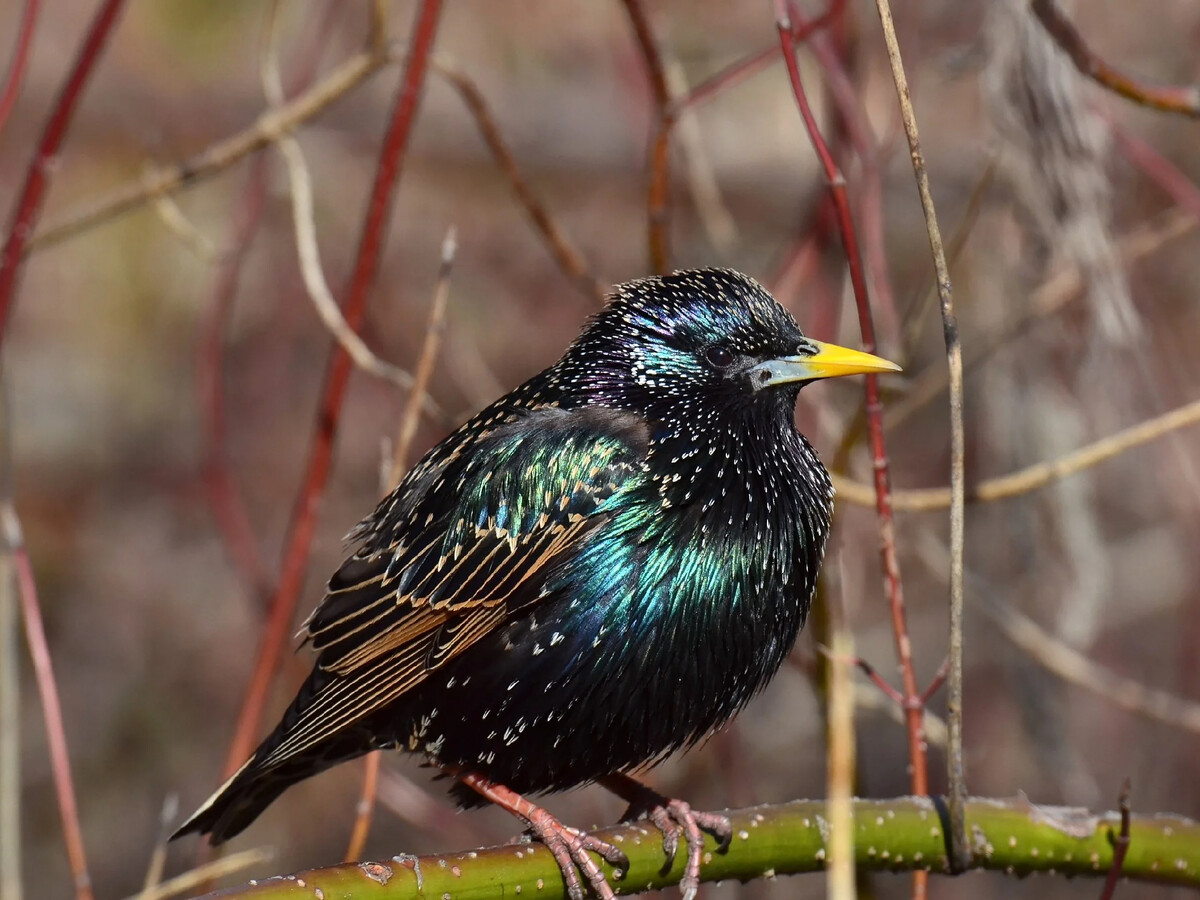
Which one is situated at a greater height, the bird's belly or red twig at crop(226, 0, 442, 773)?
red twig at crop(226, 0, 442, 773)

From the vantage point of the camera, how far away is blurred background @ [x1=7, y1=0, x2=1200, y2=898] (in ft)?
13.7

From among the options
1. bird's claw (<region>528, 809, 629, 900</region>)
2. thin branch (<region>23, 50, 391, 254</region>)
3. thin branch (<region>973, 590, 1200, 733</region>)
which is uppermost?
thin branch (<region>23, 50, 391, 254</region>)

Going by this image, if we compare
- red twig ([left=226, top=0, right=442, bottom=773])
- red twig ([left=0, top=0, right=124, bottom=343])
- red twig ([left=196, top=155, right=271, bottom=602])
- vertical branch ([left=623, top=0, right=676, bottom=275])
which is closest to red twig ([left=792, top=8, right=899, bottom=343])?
vertical branch ([left=623, top=0, right=676, bottom=275])

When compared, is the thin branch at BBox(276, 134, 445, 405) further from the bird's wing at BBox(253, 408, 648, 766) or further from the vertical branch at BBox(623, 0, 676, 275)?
the vertical branch at BBox(623, 0, 676, 275)

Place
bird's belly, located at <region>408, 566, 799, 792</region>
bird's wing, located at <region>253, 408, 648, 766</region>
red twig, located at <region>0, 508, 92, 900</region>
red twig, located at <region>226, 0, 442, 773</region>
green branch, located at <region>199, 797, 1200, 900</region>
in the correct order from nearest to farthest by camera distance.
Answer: green branch, located at <region>199, 797, 1200, 900</region> < red twig, located at <region>0, 508, 92, 900</region> < bird's belly, located at <region>408, 566, 799, 792</region> < bird's wing, located at <region>253, 408, 648, 766</region> < red twig, located at <region>226, 0, 442, 773</region>

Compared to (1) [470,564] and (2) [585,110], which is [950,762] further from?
(2) [585,110]

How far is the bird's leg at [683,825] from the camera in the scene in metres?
2.73

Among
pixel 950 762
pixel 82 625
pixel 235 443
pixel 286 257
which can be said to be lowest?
pixel 950 762

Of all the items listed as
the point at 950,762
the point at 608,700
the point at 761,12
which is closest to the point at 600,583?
the point at 608,700

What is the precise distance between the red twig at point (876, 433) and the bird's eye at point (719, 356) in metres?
0.42

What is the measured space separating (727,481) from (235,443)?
4.58 meters

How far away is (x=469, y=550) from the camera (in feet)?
10.2

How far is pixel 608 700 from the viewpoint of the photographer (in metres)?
2.96

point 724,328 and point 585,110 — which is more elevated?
point 585,110
